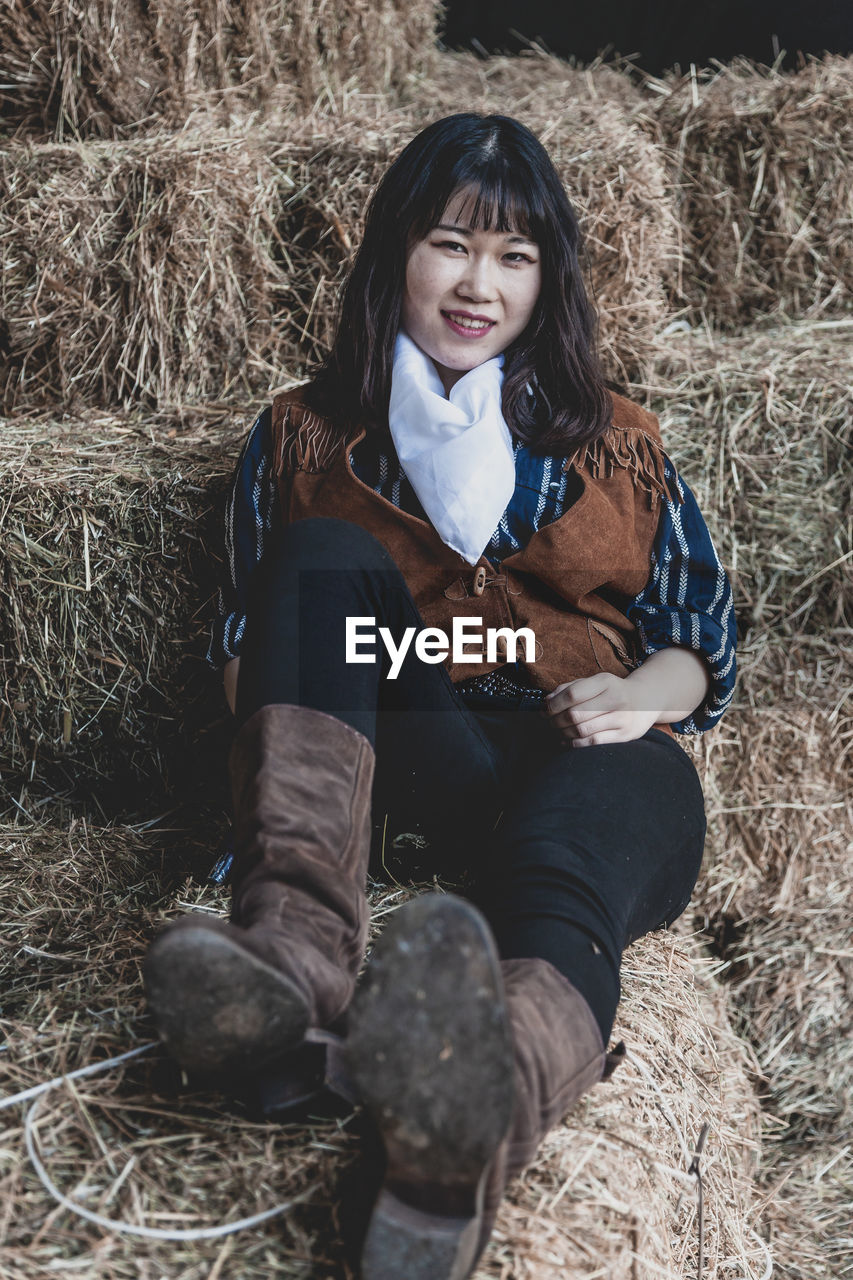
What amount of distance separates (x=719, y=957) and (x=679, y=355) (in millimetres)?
1015

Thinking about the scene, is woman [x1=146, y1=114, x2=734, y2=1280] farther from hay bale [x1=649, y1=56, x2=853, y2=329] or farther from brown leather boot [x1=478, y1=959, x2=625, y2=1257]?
hay bale [x1=649, y1=56, x2=853, y2=329]

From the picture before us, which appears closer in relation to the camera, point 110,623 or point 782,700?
point 110,623

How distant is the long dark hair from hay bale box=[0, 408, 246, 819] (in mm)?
303

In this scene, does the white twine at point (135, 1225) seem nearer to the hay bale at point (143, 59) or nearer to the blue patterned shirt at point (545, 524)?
the blue patterned shirt at point (545, 524)

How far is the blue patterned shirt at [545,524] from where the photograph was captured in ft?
4.37

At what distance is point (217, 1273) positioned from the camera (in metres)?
0.79

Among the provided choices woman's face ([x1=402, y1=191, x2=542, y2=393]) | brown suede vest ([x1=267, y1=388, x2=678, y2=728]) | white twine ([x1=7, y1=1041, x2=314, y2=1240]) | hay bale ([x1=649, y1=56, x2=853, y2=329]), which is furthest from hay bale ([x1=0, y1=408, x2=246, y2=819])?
hay bale ([x1=649, y1=56, x2=853, y2=329])

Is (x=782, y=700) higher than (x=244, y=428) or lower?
lower

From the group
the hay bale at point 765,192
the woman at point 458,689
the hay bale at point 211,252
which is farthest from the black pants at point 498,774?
the hay bale at point 765,192

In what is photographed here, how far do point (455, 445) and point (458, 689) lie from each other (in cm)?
29

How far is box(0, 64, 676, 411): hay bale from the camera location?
1.83 metres

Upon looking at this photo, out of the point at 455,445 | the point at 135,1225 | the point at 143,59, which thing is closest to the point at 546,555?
the point at 455,445

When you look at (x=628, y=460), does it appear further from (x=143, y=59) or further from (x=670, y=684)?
(x=143, y=59)

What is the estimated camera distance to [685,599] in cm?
135
